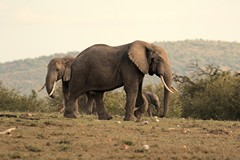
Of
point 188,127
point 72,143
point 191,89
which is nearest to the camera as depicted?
point 72,143

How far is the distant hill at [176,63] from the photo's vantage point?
162012 mm

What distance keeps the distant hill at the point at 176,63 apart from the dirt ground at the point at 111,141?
12730 cm

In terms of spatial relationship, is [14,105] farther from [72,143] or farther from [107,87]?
[72,143]

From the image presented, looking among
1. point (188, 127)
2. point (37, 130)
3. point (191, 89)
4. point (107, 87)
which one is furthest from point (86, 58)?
point (191, 89)

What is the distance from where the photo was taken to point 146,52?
24.6 meters

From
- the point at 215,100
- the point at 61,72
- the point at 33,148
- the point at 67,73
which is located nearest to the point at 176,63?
the point at 215,100

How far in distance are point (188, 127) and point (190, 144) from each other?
5333 mm

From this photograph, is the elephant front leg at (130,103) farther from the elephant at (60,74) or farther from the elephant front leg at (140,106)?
the elephant at (60,74)

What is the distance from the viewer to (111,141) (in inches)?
664

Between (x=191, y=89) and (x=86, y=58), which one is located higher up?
(x=86, y=58)

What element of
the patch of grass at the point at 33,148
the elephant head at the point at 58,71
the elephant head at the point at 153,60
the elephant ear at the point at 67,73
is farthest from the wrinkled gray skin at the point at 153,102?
the patch of grass at the point at 33,148

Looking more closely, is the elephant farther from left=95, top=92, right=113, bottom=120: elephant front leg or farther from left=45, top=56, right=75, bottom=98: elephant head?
Answer: left=95, top=92, right=113, bottom=120: elephant front leg

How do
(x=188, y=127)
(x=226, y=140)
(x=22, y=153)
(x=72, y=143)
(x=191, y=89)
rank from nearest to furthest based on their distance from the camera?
(x=22, y=153) → (x=72, y=143) → (x=226, y=140) → (x=188, y=127) → (x=191, y=89)

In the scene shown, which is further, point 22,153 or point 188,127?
point 188,127
